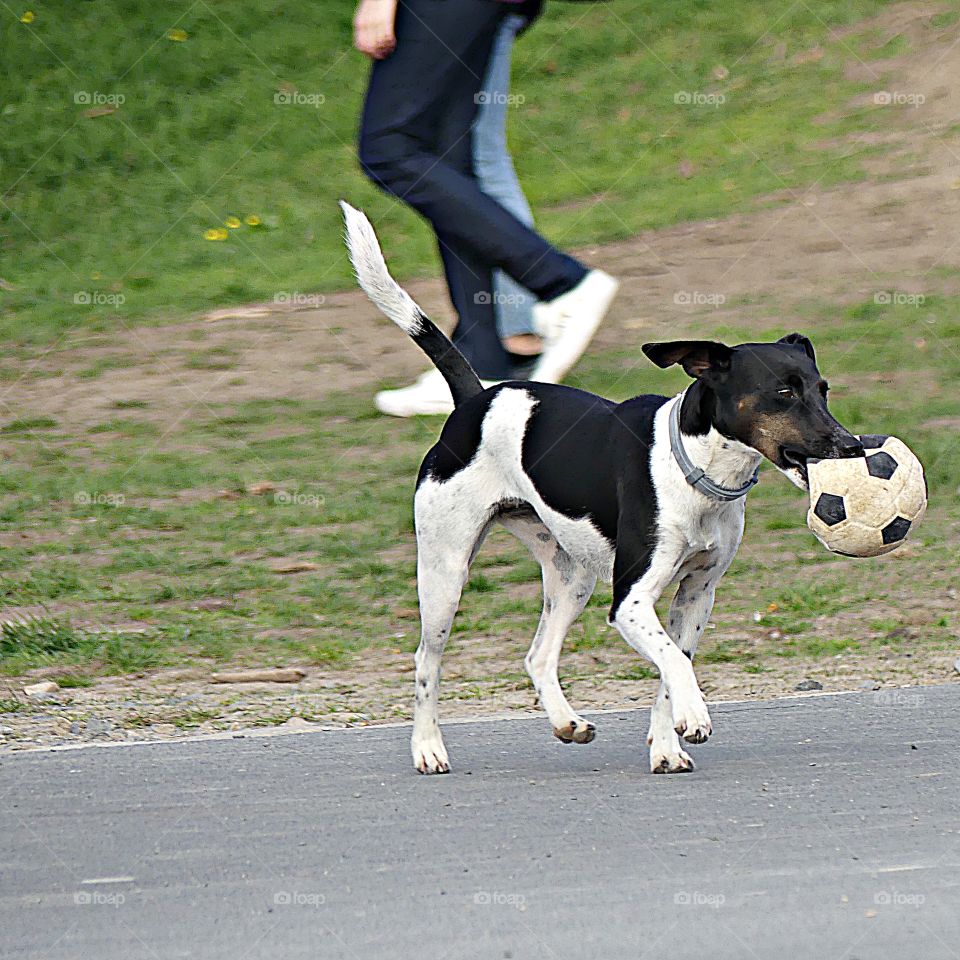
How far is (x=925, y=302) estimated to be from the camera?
12.2m

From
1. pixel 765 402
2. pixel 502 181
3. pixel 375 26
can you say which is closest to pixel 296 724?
pixel 765 402

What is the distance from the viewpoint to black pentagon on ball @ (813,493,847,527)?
5.13m

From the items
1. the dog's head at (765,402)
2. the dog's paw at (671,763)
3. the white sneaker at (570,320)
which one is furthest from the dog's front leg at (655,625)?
the white sneaker at (570,320)

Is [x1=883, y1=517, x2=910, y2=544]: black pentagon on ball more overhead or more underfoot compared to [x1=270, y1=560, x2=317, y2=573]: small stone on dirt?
more overhead

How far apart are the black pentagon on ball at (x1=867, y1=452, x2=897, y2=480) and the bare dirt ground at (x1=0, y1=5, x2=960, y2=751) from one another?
6.25ft

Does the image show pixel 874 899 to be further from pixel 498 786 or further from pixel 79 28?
pixel 79 28

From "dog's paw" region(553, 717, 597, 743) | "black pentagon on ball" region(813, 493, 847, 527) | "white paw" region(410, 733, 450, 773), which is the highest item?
"black pentagon on ball" region(813, 493, 847, 527)

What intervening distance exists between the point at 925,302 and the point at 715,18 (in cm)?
723

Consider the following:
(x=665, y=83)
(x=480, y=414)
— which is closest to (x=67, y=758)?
(x=480, y=414)

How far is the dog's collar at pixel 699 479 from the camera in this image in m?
5.25

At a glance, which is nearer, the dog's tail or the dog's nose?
the dog's nose

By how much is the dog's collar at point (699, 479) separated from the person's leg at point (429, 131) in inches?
170

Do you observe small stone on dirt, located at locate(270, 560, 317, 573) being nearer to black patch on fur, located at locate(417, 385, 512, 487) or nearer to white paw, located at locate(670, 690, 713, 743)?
black patch on fur, located at locate(417, 385, 512, 487)

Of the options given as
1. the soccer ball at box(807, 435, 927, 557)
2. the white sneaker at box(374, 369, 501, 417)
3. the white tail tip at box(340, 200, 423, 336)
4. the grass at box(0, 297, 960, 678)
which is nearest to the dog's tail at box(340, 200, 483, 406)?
the white tail tip at box(340, 200, 423, 336)
